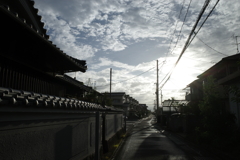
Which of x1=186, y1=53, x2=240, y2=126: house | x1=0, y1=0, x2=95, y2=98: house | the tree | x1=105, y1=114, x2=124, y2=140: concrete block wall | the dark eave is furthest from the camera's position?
the dark eave

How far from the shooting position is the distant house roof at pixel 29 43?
16.2 feet

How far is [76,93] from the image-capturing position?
14359mm

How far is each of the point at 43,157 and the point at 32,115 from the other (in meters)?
1.18

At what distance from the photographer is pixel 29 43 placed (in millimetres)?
6324

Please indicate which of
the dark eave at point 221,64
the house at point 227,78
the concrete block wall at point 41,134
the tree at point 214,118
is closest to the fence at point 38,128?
the concrete block wall at point 41,134

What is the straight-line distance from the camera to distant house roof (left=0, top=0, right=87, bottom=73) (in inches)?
195

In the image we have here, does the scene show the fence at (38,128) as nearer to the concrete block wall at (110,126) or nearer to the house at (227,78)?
the concrete block wall at (110,126)

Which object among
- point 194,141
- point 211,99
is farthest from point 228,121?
point 194,141

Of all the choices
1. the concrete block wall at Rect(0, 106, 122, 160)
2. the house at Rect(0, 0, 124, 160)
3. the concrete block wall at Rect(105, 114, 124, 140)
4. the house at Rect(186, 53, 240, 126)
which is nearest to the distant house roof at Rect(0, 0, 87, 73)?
the house at Rect(0, 0, 124, 160)

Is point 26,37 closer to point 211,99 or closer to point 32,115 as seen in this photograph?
point 32,115

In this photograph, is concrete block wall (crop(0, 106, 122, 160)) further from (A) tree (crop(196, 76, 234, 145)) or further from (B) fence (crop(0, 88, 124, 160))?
(A) tree (crop(196, 76, 234, 145))

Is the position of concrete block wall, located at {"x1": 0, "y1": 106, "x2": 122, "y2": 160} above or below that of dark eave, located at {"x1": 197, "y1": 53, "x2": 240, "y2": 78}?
below

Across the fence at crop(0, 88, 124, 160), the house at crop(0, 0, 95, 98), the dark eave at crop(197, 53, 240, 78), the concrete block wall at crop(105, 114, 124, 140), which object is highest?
the dark eave at crop(197, 53, 240, 78)

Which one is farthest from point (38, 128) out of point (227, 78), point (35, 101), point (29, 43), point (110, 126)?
point (227, 78)
